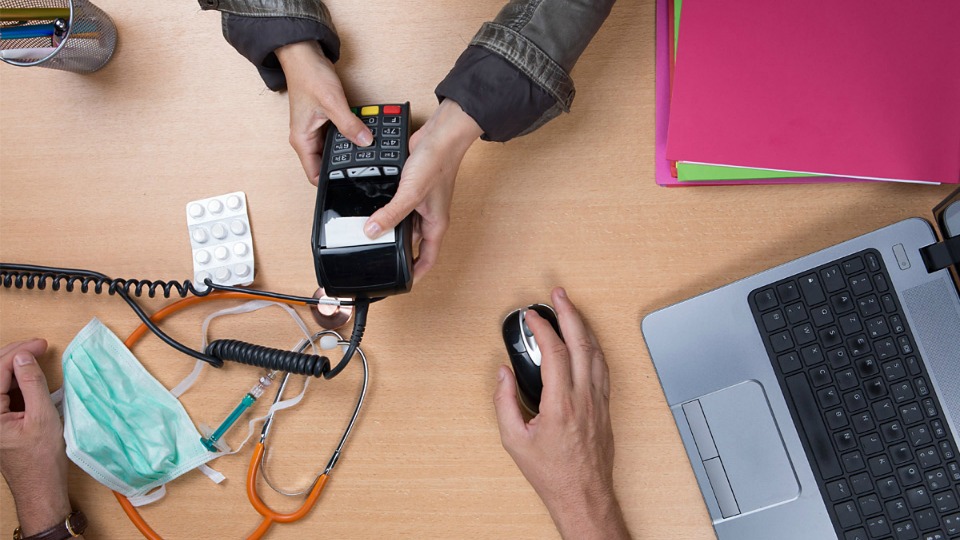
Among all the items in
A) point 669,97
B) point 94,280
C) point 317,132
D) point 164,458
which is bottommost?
point 164,458

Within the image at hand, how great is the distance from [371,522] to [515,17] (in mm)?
586

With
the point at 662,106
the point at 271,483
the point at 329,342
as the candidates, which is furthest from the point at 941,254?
the point at 271,483

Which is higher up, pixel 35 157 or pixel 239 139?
pixel 239 139

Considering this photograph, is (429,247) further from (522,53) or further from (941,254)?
(941,254)

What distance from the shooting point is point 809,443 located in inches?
26.4

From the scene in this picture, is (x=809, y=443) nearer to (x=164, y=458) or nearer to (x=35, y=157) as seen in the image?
(x=164, y=458)

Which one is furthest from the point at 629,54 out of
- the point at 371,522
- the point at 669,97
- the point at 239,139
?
the point at 371,522

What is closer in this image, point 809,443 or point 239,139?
point 809,443

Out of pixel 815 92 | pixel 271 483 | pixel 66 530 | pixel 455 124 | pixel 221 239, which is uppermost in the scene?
pixel 815 92

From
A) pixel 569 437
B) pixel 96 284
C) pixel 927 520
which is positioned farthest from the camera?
pixel 96 284

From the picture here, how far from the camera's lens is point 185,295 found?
814 millimetres

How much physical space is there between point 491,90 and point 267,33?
0.86ft

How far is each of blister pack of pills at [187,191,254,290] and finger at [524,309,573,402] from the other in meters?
0.35

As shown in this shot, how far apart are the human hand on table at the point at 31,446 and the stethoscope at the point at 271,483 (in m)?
0.24
